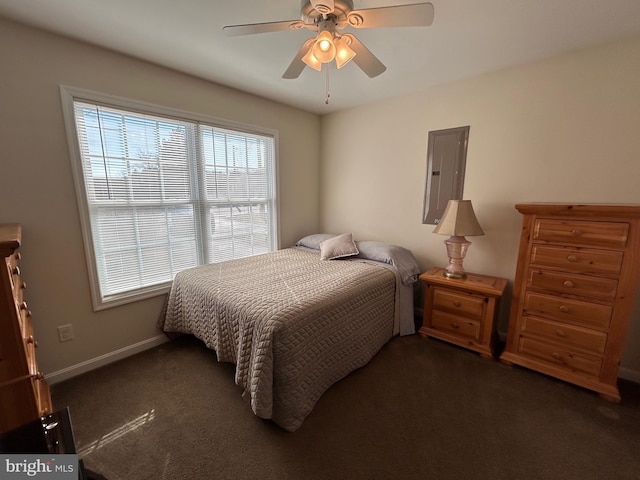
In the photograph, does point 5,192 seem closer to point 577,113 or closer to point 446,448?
point 446,448

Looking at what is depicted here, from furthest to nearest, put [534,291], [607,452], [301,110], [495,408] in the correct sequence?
1. [301,110]
2. [534,291]
3. [495,408]
4. [607,452]

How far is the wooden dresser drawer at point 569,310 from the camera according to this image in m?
1.74

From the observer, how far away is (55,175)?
1.80m

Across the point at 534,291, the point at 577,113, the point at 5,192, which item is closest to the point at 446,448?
the point at 534,291

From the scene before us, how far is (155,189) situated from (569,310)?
325 centimetres

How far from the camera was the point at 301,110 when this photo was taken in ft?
10.8

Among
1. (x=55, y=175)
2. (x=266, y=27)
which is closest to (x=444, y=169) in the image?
(x=266, y=27)

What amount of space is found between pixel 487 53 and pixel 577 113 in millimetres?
787

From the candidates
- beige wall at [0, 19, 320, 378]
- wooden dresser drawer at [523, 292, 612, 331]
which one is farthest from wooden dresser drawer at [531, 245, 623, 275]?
beige wall at [0, 19, 320, 378]

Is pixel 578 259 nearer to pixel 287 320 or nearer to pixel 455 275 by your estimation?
pixel 455 275

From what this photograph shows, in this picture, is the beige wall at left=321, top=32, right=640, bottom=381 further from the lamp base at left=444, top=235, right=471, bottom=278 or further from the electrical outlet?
the electrical outlet

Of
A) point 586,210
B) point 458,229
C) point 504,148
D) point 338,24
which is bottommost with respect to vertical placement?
point 458,229

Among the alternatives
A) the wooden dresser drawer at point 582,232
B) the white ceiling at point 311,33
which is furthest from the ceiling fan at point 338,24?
the wooden dresser drawer at point 582,232

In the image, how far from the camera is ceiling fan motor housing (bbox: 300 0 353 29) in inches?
48.1
